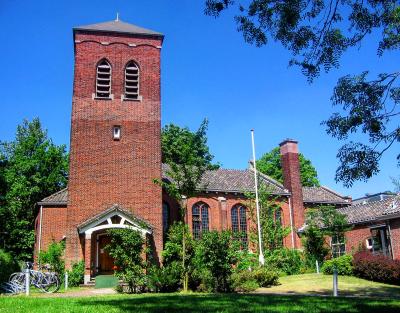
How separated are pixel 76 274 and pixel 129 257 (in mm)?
6693

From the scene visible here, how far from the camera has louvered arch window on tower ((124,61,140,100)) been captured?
29.8m

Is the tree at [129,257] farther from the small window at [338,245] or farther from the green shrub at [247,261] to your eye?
the small window at [338,245]

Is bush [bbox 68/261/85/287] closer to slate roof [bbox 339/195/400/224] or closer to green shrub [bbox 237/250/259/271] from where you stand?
green shrub [bbox 237/250/259/271]

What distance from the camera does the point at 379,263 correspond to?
23938 mm

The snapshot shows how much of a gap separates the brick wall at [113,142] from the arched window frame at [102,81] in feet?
0.81

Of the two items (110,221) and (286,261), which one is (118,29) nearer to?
(110,221)

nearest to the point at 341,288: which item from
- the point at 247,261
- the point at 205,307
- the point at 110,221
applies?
Answer: the point at 247,261

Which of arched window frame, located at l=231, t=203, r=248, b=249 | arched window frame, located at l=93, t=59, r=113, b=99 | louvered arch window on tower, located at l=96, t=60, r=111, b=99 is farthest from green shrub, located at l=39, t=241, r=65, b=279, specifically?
arched window frame, located at l=231, t=203, r=248, b=249

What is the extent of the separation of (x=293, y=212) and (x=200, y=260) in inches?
763

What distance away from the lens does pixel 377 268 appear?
23.9 metres

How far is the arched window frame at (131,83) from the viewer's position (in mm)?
29688

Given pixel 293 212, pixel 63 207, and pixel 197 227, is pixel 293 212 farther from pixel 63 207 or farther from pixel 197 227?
pixel 63 207

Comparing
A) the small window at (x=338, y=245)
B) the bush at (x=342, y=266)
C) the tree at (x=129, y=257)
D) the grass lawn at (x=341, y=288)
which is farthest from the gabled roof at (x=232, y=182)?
the tree at (x=129, y=257)

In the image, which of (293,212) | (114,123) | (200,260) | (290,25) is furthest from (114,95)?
(290,25)
